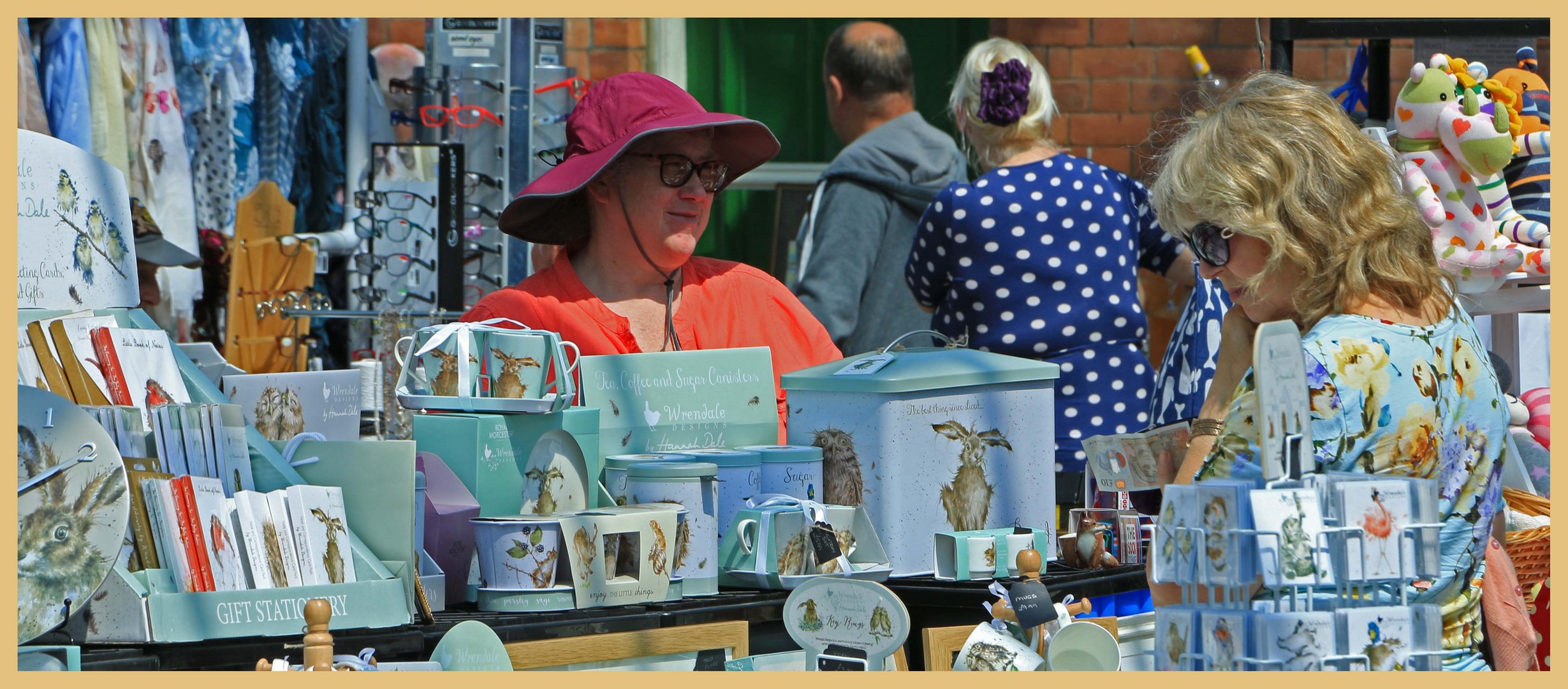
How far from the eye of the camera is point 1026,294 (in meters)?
3.71

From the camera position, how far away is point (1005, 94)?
3.73 m

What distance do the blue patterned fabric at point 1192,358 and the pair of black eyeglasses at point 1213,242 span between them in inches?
44.8

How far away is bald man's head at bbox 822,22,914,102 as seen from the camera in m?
4.48

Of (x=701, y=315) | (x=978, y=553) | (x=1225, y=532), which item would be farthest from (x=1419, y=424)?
(x=701, y=315)

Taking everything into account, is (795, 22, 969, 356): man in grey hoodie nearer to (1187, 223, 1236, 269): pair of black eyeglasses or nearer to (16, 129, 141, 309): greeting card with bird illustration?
(16, 129, 141, 309): greeting card with bird illustration

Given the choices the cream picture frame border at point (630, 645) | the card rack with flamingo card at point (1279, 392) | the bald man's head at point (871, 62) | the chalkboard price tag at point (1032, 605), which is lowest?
the cream picture frame border at point (630, 645)

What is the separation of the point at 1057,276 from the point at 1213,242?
190 centimetres

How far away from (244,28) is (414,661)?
3553 millimetres

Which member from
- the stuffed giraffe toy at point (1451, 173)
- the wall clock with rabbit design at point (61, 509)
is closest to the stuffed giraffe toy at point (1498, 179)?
the stuffed giraffe toy at point (1451, 173)

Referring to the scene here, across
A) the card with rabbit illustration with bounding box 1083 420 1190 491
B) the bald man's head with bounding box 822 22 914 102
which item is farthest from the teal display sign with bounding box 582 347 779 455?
the bald man's head with bounding box 822 22 914 102

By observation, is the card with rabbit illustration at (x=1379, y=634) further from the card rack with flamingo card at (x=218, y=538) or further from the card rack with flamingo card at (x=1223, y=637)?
the card rack with flamingo card at (x=218, y=538)

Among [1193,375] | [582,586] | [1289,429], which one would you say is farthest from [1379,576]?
[1193,375]

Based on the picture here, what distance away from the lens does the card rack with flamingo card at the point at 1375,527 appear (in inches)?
57.6

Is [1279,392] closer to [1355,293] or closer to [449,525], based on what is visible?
[1355,293]
